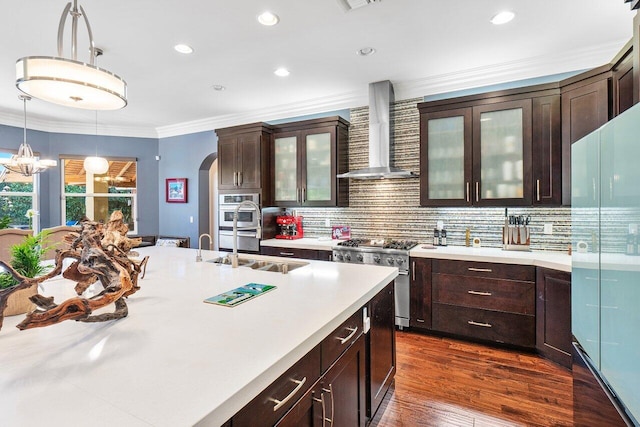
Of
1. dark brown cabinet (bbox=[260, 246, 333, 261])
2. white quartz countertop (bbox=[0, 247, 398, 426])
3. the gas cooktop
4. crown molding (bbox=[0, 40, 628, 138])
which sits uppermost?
crown molding (bbox=[0, 40, 628, 138])

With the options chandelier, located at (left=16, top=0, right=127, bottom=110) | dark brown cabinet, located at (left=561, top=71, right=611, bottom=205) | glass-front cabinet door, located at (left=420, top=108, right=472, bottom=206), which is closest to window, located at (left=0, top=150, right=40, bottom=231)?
chandelier, located at (left=16, top=0, right=127, bottom=110)

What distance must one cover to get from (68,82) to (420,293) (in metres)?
3.10

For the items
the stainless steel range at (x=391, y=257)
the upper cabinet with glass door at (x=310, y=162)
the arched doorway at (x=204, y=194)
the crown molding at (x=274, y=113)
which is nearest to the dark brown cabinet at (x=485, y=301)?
the stainless steel range at (x=391, y=257)

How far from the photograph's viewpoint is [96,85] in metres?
1.32

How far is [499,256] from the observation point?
2900mm

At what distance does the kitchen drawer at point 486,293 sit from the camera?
2801mm

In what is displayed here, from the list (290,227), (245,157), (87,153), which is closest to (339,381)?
(290,227)

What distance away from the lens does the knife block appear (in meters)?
3.18

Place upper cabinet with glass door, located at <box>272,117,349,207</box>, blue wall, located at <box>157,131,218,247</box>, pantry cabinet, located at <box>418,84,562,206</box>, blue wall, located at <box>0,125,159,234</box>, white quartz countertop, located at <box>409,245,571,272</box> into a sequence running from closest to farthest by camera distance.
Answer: white quartz countertop, located at <box>409,245,571,272</box>
pantry cabinet, located at <box>418,84,562,206</box>
upper cabinet with glass door, located at <box>272,117,349,207</box>
blue wall, located at <box>0,125,159,234</box>
blue wall, located at <box>157,131,218,247</box>

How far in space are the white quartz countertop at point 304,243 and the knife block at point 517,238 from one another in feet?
5.90

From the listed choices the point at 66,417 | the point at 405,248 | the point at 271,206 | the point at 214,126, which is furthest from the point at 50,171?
the point at 66,417

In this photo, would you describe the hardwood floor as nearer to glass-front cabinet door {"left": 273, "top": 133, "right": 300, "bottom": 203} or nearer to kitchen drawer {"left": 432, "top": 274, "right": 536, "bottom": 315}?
kitchen drawer {"left": 432, "top": 274, "right": 536, "bottom": 315}

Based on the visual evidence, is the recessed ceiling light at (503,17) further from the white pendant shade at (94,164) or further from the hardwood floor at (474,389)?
the white pendant shade at (94,164)

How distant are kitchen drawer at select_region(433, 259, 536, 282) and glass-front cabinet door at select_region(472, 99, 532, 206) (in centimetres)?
63
